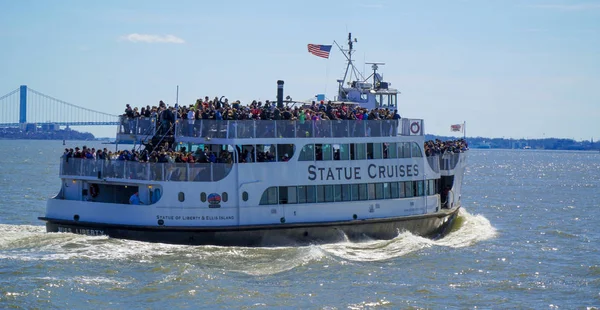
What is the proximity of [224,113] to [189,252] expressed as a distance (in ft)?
17.1

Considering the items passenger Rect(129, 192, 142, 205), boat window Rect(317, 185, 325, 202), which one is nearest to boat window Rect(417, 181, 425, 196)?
boat window Rect(317, 185, 325, 202)

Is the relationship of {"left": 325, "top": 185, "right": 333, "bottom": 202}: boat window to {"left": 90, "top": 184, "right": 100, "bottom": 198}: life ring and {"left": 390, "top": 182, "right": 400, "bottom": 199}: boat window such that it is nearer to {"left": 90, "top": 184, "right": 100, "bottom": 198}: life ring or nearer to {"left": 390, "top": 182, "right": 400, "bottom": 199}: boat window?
{"left": 390, "top": 182, "right": 400, "bottom": 199}: boat window

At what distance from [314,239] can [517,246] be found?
30.2 feet

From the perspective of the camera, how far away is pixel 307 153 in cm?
3188

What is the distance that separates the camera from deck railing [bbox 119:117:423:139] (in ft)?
101

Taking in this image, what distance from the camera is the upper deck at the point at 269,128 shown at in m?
30.9

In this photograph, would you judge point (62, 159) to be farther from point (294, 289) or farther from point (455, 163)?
point (455, 163)

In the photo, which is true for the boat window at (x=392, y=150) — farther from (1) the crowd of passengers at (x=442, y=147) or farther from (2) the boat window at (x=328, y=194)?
(2) the boat window at (x=328, y=194)

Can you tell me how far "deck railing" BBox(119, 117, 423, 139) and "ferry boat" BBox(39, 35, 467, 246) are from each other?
0.04 meters

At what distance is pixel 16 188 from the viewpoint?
196 ft

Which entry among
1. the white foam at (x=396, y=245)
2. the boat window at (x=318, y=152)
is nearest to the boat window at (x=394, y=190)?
the white foam at (x=396, y=245)

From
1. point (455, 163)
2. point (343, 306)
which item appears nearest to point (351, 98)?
point (455, 163)

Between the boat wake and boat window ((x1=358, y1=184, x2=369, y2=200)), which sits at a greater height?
boat window ((x1=358, y1=184, x2=369, y2=200))

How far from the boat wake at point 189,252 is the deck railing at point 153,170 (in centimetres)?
217
